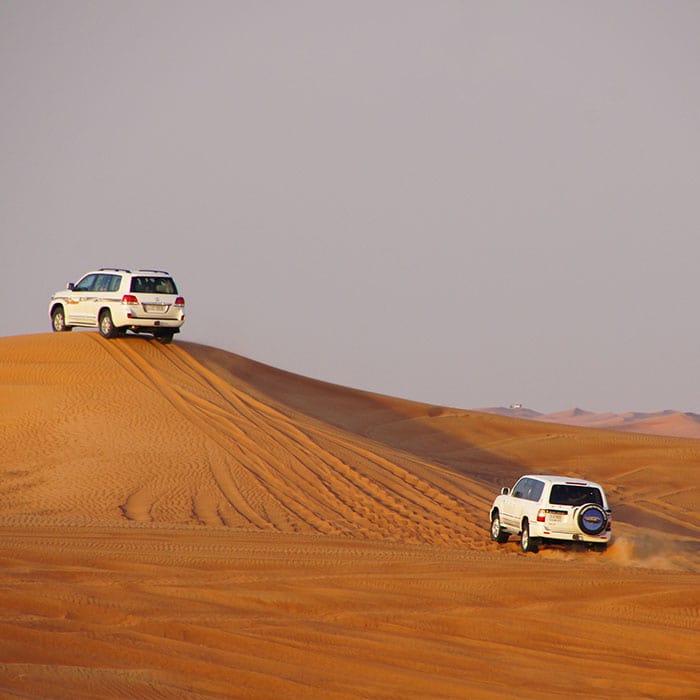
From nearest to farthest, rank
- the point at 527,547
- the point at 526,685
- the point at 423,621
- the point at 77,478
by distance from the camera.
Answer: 1. the point at 526,685
2. the point at 423,621
3. the point at 527,547
4. the point at 77,478

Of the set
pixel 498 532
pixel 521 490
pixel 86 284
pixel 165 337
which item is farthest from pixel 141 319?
pixel 521 490

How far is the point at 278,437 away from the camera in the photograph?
1205 inches

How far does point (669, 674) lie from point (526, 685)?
4.58 feet

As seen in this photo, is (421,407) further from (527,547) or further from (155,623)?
(155,623)

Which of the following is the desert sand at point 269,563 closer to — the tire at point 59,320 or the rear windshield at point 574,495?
the tire at point 59,320

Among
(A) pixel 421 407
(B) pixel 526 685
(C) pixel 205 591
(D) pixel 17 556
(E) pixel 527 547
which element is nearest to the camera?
(B) pixel 526 685

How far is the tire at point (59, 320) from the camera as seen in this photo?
115ft

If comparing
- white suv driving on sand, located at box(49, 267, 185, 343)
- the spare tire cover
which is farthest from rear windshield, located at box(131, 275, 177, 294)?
the spare tire cover

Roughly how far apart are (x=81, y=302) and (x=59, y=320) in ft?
5.96

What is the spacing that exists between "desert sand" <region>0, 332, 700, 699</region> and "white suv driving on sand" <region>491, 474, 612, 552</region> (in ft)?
1.59

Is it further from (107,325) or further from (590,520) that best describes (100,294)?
(590,520)

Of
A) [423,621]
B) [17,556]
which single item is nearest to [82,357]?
[17,556]

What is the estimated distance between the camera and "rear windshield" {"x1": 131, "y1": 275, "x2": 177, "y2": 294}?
31.9 m

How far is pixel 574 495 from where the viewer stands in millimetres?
19641
